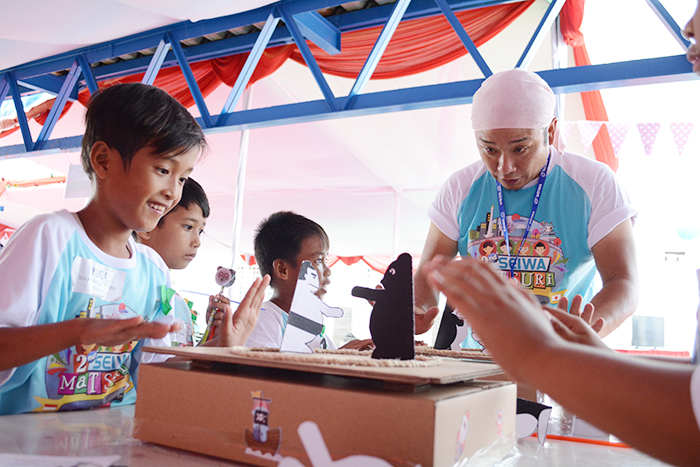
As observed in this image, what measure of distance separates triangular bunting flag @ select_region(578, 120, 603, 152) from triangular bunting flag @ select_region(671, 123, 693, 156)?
43cm

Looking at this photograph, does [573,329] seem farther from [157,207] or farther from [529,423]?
[157,207]

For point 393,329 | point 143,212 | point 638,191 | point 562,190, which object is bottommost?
point 393,329

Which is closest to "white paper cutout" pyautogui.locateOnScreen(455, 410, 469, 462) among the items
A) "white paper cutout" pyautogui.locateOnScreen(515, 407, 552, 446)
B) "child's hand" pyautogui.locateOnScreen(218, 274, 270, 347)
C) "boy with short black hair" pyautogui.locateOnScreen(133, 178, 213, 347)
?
"white paper cutout" pyautogui.locateOnScreen(515, 407, 552, 446)

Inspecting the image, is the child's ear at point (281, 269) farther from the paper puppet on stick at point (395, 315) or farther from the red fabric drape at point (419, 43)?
the red fabric drape at point (419, 43)

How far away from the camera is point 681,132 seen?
3.19 metres

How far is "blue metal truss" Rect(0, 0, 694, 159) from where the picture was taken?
2520mm

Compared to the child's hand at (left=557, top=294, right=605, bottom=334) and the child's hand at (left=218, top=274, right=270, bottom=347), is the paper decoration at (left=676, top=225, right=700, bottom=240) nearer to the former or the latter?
the child's hand at (left=557, top=294, right=605, bottom=334)

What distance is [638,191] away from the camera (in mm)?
3768

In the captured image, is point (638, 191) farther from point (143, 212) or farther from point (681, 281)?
point (143, 212)

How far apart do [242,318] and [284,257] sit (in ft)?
2.59

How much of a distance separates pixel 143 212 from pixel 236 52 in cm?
326

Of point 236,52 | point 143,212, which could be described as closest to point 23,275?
point 143,212

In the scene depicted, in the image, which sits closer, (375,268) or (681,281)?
(681,281)

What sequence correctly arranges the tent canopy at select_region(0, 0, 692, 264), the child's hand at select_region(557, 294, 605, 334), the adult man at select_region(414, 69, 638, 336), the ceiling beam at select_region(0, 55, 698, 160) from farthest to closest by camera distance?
the tent canopy at select_region(0, 0, 692, 264) → the ceiling beam at select_region(0, 55, 698, 160) → the adult man at select_region(414, 69, 638, 336) → the child's hand at select_region(557, 294, 605, 334)
